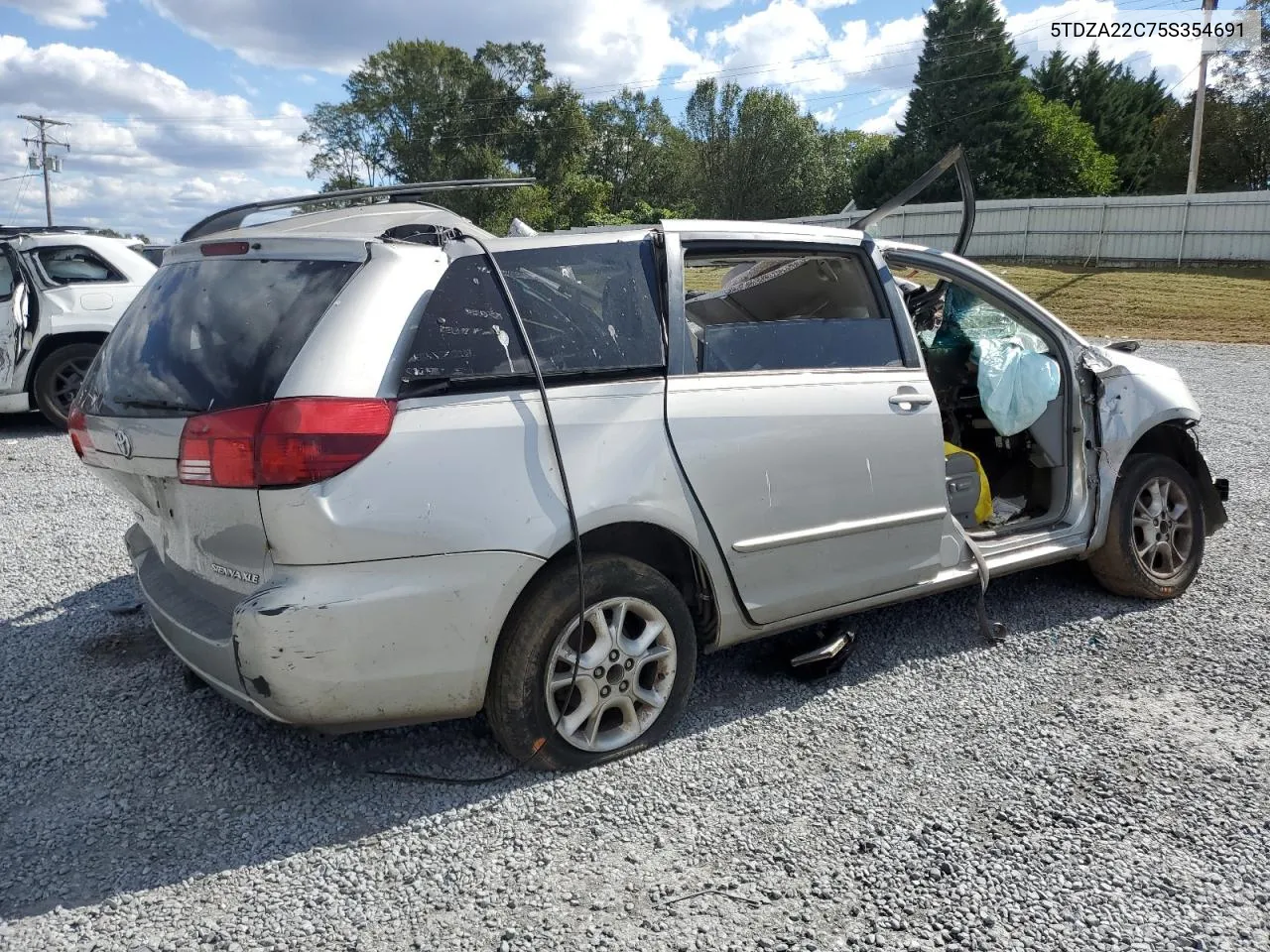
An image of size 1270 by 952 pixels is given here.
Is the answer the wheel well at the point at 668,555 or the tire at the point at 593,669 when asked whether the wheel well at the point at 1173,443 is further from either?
the tire at the point at 593,669

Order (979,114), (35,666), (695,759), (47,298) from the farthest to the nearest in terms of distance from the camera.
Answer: (979,114)
(47,298)
(35,666)
(695,759)

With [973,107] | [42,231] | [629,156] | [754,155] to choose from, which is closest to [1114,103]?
[973,107]

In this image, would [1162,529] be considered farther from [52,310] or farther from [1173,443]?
[52,310]

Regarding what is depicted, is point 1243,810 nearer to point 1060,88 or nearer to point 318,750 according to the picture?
point 318,750

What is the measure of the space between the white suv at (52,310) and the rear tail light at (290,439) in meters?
6.99

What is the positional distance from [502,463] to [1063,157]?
1948 inches

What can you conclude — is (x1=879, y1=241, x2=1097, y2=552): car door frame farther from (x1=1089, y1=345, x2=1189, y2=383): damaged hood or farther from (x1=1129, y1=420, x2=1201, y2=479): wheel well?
(x1=1129, y1=420, x2=1201, y2=479): wheel well

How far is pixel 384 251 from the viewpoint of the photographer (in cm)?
298

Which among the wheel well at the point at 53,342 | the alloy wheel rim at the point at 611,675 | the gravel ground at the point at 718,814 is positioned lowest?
the gravel ground at the point at 718,814

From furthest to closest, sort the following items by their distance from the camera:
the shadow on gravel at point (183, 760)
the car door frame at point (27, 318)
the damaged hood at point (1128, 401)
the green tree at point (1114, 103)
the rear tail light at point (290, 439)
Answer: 1. the green tree at point (1114, 103)
2. the car door frame at point (27, 318)
3. the damaged hood at point (1128, 401)
4. the shadow on gravel at point (183, 760)
5. the rear tail light at point (290, 439)

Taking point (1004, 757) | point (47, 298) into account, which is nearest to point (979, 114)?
point (47, 298)

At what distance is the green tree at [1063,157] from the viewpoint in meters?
45.8

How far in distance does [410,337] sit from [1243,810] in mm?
2876

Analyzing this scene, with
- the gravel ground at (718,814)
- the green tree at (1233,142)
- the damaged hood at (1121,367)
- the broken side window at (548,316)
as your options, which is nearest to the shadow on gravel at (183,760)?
the gravel ground at (718,814)
